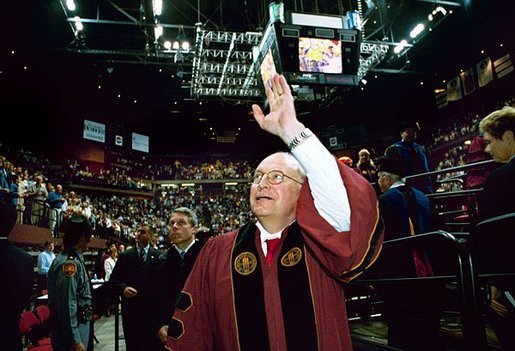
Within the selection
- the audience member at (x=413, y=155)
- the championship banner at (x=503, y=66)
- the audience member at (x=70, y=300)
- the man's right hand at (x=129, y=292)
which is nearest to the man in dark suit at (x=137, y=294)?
the man's right hand at (x=129, y=292)

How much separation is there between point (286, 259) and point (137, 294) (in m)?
3.84

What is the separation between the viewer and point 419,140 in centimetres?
2455

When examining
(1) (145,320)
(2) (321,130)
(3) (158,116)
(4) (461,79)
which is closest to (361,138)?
(2) (321,130)

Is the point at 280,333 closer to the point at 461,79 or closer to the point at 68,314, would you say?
the point at 68,314

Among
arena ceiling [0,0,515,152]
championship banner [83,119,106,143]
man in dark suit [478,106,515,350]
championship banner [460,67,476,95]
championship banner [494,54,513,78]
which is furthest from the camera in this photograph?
championship banner [83,119,106,143]

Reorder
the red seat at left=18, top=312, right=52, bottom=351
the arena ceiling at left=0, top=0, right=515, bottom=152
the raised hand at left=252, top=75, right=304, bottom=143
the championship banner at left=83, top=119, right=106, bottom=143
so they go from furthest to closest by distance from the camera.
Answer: the championship banner at left=83, top=119, right=106, bottom=143, the arena ceiling at left=0, top=0, right=515, bottom=152, the red seat at left=18, top=312, right=52, bottom=351, the raised hand at left=252, top=75, right=304, bottom=143

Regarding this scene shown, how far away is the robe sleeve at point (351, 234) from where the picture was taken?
4.39ft

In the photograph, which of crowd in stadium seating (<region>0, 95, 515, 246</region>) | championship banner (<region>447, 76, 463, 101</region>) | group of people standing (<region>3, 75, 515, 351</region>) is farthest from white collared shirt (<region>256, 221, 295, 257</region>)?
championship banner (<region>447, 76, 463, 101</region>)

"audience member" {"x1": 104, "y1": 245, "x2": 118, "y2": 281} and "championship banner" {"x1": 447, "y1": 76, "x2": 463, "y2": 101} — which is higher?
"championship banner" {"x1": 447, "y1": 76, "x2": 463, "y2": 101}

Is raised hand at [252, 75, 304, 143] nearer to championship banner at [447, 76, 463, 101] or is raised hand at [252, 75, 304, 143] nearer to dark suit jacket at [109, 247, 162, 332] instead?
dark suit jacket at [109, 247, 162, 332]

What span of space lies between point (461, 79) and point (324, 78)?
16.0 metres

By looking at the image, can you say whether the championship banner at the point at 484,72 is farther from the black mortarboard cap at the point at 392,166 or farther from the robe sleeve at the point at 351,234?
the robe sleeve at the point at 351,234

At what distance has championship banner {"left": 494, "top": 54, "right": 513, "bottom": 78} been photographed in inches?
639

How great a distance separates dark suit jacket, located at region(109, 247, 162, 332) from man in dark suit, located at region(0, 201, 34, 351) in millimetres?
1921
